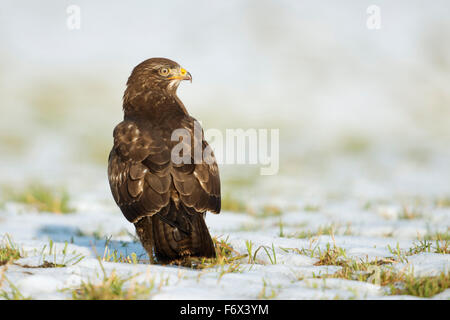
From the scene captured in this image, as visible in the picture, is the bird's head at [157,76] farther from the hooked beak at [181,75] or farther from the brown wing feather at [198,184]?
the brown wing feather at [198,184]

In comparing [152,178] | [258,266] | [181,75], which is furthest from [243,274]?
[181,75]

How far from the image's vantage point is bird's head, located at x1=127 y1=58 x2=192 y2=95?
6.13m

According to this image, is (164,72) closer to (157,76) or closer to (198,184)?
(157,76)

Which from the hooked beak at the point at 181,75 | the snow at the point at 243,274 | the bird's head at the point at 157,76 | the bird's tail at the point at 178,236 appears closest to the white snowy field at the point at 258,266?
the snow at the point at 243,274

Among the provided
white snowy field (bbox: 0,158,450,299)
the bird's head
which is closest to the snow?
white snowy field (bbox: 0,158,450,299)

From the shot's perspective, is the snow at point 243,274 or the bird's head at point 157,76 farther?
the bird's head at point 157,76

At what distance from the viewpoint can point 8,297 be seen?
3.62 meters

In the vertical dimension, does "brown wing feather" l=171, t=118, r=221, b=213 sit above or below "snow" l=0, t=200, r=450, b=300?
above

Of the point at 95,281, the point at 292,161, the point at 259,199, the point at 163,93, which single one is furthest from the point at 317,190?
the point at 95,281

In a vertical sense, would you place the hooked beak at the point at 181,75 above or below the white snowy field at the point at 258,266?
above

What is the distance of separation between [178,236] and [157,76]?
7.20 ft

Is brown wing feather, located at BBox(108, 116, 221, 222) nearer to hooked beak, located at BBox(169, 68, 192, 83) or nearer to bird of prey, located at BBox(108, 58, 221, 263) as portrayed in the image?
bird of prey, located at BBox(108, 58, 221, 263)

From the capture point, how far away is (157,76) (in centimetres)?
617

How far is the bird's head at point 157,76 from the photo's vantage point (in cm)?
613
